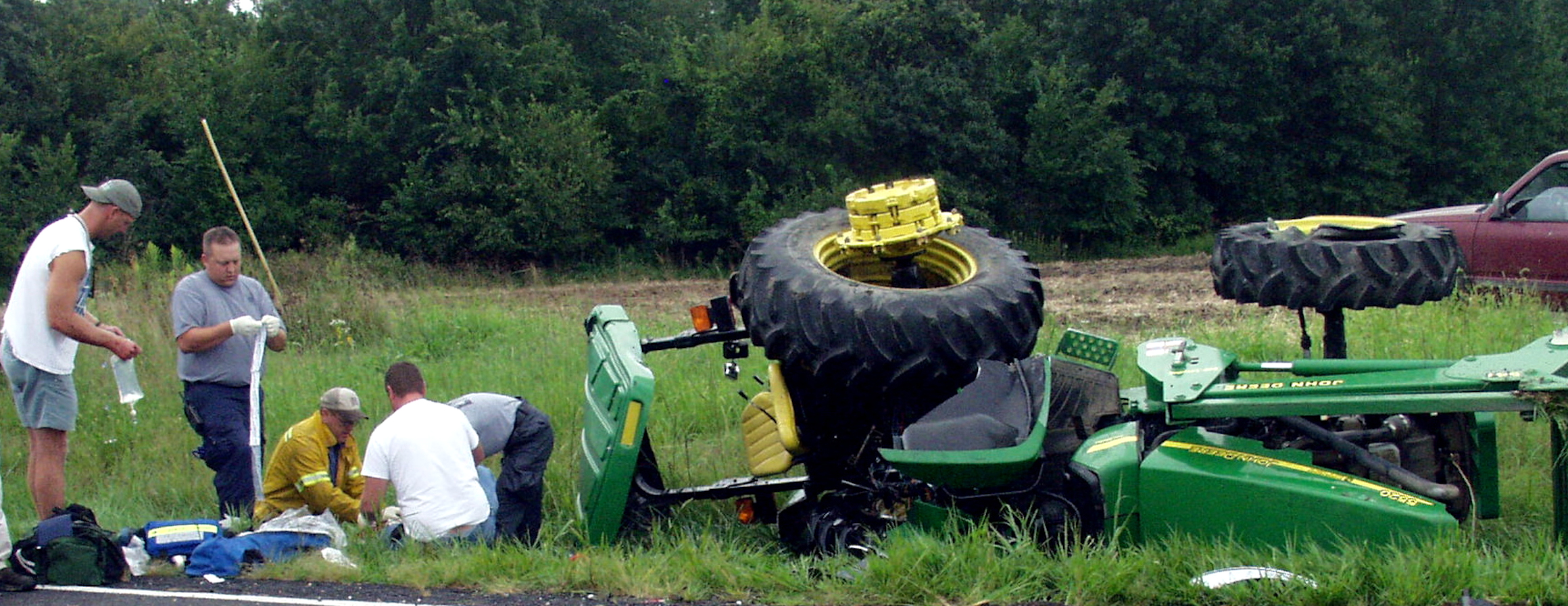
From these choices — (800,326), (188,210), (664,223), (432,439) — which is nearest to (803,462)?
(800,326)

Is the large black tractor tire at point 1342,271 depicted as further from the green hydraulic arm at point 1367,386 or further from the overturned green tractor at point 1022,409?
the green hydraulic arm at point 1367,386

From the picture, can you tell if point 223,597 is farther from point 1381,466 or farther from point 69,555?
point 1381,466

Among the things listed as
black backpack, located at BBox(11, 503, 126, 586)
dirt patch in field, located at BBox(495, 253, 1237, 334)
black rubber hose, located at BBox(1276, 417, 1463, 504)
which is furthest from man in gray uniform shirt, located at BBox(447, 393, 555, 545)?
dirt patch in field, located at BBox(495, 253, 1237, 334)

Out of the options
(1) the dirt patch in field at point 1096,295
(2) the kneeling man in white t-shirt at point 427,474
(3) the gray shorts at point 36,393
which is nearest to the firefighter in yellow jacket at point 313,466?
(2) the kneeling man in white t-shirt at point 427,474

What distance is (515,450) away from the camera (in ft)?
20.3

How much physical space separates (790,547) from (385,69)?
21.7m

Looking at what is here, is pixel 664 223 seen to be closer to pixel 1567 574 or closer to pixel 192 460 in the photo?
pixel 192 460

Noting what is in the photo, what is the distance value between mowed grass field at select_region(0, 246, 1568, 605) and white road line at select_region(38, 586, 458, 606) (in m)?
0.34

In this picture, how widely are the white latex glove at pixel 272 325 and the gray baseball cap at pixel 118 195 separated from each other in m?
0.77

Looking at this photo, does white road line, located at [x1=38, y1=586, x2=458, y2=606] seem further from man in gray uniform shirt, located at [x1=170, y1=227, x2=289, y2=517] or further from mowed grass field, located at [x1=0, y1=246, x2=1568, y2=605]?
man in gray uniform shirt, located at [x1=170, y1=227, x2=289, y2=517]

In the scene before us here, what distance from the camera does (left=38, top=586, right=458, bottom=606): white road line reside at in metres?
4.67

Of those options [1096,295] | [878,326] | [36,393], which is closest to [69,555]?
[36,393]

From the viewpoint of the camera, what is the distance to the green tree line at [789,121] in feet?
80.2

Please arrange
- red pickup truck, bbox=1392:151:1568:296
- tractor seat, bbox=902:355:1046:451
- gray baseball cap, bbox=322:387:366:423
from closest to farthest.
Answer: tractor seat, bbox=902:355:1046:451
gray baseball cap, bbox=322:387:366:423
red pickup truck, bbox=1392:151:1568:296
